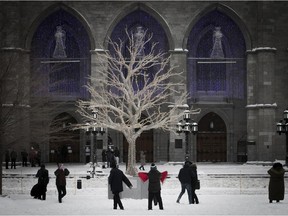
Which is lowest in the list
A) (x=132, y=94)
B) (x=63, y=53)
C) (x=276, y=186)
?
(x=276, y=186)

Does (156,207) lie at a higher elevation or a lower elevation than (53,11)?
lower

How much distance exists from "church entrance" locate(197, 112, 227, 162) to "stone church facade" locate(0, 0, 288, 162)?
7 centimetres

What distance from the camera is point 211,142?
47.2 meters

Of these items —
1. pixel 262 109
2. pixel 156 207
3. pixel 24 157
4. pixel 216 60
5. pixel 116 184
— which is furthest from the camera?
pixel 216 60

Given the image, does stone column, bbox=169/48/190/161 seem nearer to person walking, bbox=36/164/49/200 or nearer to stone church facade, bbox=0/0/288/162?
stone church facade, bbox=0/0/288/162

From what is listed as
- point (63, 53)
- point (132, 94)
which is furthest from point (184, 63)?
point (132, 94)

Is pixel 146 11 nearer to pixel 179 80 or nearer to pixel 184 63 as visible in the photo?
pixel 184 63

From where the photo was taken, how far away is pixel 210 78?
155ft

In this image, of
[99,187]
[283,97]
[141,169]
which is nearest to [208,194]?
[99,187]

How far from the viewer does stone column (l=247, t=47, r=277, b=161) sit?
1732 inches

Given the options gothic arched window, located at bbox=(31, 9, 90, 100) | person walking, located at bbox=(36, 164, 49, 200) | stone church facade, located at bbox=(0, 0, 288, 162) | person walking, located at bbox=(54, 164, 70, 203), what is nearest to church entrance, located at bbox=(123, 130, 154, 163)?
stone church facade, located at bbox=(0, 0, 288, 162)

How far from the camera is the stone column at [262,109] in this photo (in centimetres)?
4400

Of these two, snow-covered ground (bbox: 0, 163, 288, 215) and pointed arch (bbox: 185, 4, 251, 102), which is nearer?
snow-covered ground (bbox: 0, 163, 288, 215)

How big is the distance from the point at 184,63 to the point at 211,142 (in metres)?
6.47
